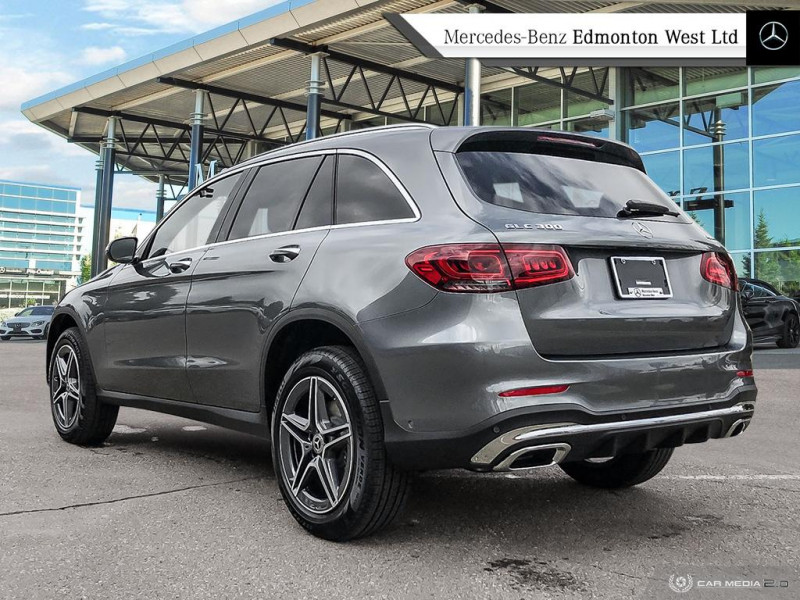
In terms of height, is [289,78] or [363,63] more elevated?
[289,78]

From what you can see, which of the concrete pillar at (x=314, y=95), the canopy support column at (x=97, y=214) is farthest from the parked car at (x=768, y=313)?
the canopy support column at (x=97, y=214)

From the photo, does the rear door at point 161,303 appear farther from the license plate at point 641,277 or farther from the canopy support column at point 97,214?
the canopy support column at point 97,214

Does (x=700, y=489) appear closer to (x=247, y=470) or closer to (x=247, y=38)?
(x=247, y=470)

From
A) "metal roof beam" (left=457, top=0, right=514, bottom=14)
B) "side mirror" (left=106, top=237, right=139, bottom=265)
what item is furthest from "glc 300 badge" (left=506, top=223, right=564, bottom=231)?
"metal roof beam" (left=457, top=0, right=514, bottom=14)

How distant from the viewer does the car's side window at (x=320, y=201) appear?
13.6 ft

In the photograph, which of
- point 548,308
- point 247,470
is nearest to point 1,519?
point 247,470

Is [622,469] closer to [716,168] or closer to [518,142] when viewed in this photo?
[518,142]

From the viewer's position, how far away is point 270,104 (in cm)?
2784

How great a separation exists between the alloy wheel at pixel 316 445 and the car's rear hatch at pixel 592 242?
3.03ft

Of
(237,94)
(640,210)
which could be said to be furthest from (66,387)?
(237,94)

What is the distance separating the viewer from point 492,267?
3262mm

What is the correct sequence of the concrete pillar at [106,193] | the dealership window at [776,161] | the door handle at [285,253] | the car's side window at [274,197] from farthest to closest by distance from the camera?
the concrete pillar at [106,193]
the dealership window at [776,161]
the car's side window at [274,197]
the door handle at [285,253]
